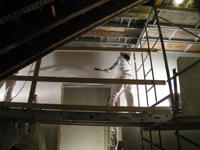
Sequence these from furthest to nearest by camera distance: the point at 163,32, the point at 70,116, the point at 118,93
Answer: the point at 163,32, the point at 118,93, the point at 70,116

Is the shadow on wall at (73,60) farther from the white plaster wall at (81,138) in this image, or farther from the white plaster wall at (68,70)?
the white plaster wall at (81,138)

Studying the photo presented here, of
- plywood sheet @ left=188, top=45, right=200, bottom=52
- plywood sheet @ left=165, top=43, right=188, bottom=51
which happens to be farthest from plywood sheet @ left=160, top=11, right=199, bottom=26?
plywood sheet @ left=188, top=45, right=200, bottom=52

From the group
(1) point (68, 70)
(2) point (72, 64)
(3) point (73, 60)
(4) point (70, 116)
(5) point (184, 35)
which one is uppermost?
(5) point (184, 35)

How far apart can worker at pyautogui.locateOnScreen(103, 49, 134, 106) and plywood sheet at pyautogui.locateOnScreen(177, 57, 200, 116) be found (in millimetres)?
1742

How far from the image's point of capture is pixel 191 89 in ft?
9.01

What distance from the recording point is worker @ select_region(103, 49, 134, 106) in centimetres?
452

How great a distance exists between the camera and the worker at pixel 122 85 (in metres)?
4.52

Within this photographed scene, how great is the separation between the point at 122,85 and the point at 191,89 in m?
2.01

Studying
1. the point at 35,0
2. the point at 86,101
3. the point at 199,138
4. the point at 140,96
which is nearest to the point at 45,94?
the point at 86,101

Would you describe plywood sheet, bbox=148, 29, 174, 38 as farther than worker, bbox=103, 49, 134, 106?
Yes

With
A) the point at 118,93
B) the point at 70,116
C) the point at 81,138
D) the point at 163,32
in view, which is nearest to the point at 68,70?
the point at 118,93

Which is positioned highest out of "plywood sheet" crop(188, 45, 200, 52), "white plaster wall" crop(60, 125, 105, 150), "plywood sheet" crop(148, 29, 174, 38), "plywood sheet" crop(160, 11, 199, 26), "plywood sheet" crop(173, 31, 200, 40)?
"plywood sheet" crop(160, 11, 199, 26)

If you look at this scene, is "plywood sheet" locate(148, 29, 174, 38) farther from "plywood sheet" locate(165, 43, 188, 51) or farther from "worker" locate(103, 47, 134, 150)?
"worker" locate(103, 47, 134, 150)

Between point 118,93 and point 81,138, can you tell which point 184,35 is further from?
point 81,138
